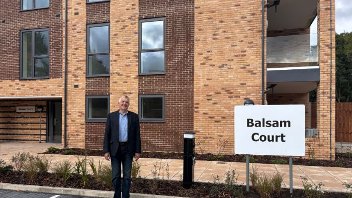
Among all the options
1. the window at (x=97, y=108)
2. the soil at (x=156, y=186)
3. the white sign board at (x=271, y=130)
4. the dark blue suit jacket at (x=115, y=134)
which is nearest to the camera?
the dark blue suit jacket at (x=115, y=134)

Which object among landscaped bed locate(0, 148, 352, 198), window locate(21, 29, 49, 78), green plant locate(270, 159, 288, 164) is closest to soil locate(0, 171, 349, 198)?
landscaped bed locate(0, 148, 352, 198)

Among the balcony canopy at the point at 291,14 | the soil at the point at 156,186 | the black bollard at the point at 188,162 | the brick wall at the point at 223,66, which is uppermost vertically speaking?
the balcony canopy at the point at 291,14

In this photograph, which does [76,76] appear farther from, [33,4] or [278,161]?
[278,161]

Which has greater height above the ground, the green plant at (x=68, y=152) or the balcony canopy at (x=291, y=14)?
the balcony canopy at (x=291, y=14)

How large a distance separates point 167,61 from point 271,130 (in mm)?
6447

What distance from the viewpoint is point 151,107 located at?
12.2 meters

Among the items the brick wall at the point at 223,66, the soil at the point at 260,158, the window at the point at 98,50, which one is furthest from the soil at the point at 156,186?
the window at the point at 98,50

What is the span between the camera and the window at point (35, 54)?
14.0 m

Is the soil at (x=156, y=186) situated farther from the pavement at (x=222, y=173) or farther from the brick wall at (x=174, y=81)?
the brick wall at (x=174, y=81)

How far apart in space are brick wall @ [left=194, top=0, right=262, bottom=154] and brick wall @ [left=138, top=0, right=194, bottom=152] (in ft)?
0.87

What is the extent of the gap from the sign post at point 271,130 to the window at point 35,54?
1015 centimetres

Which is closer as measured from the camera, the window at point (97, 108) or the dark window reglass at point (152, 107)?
the dark window reglass at point (152, 107)

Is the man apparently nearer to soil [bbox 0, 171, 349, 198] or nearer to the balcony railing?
soil [bbox 0, 171, 349, 198]

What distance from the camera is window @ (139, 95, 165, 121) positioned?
1208cm
